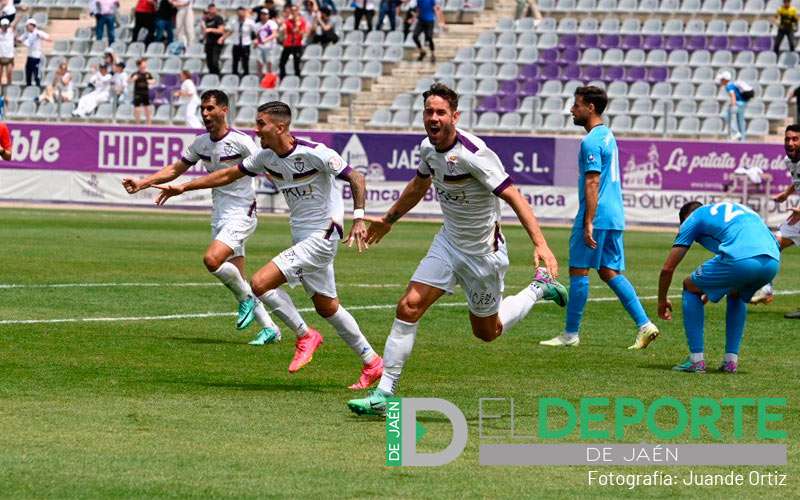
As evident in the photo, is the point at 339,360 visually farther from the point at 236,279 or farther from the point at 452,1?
the point at 452,1

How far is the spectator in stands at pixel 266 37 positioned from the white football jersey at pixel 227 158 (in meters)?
27.0

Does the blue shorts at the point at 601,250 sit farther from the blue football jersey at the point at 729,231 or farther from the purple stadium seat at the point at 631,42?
the purple stadium seat at the point at 631,42

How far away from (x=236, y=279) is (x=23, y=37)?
32.5 metres

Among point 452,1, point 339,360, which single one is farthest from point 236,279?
point 452,1

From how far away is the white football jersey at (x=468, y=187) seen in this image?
33.1 ft

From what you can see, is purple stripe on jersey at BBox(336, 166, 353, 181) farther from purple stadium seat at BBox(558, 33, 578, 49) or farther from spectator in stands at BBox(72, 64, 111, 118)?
purple stadium seat at BBox(558, 33, 578, 49)

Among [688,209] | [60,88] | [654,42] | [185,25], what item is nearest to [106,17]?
[185,25]

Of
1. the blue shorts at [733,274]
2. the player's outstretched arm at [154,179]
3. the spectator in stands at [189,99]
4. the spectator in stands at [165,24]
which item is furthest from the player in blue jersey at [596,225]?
the spectator in stands at [165,24]

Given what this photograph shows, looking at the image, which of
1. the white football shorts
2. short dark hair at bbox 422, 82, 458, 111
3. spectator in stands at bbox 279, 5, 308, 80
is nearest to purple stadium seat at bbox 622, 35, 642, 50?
spectator in stands at bbox 279, 5, 308, 80

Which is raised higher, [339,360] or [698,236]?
[698,236]

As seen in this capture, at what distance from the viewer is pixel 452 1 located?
44562 mm

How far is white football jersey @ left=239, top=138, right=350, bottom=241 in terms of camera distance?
39.9 feet

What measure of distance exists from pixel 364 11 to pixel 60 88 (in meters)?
8.45

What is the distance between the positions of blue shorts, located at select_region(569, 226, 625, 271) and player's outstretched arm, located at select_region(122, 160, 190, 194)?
142 inches
